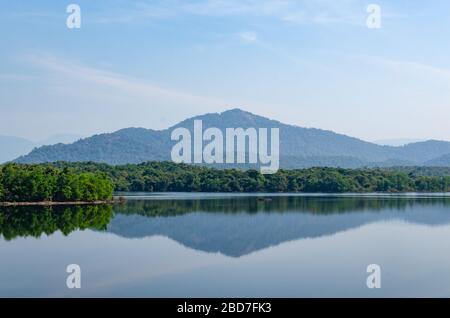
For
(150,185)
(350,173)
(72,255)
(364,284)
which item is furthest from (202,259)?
(350,173)

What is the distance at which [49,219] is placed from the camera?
2097 centimetres

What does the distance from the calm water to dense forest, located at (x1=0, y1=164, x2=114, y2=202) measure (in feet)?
11.5

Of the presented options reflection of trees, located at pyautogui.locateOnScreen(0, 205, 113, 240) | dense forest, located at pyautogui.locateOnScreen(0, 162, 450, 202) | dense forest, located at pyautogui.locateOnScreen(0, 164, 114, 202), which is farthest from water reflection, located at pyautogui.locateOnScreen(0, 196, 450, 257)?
dense forest, located at pyautogui.locateOnScreen(0, 162, 450, 202)

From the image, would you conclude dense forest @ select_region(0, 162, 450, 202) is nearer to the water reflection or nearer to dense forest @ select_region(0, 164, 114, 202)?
dense forest @ select_region(0, 164, 114, 202)

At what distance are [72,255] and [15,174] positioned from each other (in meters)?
15.4

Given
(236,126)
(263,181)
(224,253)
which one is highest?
(236,126)

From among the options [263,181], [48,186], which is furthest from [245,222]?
[263,181]

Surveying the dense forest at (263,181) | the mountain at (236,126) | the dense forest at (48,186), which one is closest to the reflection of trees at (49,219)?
the dense forest at (48,186)

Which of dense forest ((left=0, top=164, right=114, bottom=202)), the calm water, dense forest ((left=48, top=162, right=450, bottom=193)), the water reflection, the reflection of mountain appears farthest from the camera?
dense forest ((left=48, top=162, right=450, bottom=193))

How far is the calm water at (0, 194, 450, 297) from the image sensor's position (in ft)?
33.2

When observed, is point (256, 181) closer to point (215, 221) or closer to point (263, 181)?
point (263, 181)

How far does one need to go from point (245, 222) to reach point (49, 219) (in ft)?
21.2

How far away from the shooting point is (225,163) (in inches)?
3474
